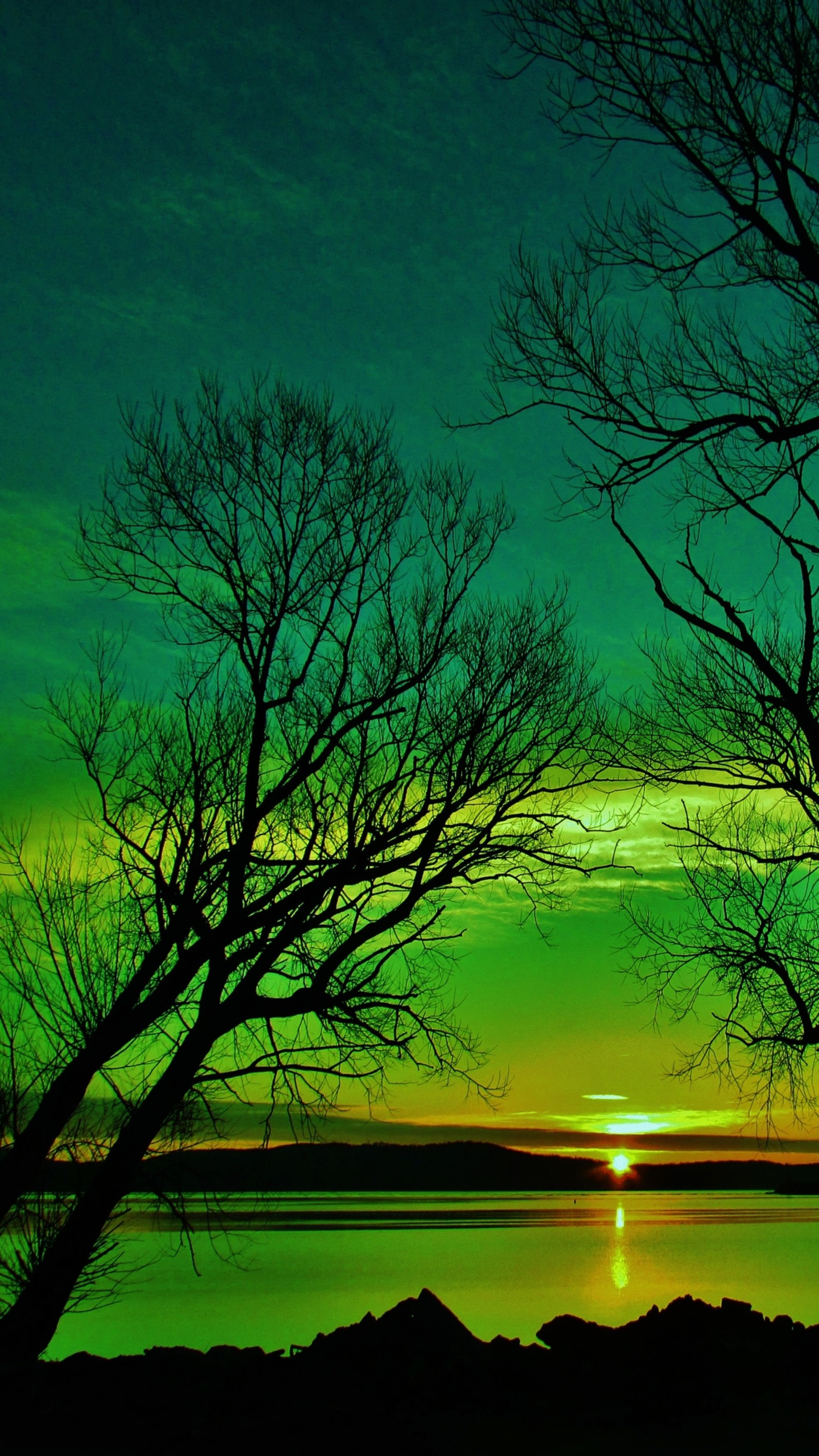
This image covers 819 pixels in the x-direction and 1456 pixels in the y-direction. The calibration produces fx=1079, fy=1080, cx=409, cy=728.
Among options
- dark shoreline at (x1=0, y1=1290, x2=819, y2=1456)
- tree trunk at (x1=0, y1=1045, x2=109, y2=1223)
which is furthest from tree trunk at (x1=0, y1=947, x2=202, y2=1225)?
dark shoreline at (x1=0, y1=1290, x2=819, y2=1456)

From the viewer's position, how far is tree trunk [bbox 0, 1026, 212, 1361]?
862cm

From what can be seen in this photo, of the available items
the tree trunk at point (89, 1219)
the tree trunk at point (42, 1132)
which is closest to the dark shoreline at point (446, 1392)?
the tree trunk at point (89, 1219)

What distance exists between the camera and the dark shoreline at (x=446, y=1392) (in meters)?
6.76

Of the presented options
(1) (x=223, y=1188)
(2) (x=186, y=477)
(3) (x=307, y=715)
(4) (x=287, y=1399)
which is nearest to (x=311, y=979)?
(1) (x=223, y=1188)

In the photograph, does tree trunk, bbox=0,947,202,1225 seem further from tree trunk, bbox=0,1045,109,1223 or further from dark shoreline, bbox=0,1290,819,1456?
dark shoreline, bbox=0,1290,819,1456

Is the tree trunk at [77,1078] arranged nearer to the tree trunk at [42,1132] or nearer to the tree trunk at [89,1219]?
the tree trunk at [42,1132]

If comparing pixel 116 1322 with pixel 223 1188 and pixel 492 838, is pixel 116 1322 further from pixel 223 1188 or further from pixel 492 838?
pixel 492 838

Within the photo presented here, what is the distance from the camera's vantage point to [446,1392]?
24.2ft

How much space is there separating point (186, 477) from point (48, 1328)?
24.8 feet

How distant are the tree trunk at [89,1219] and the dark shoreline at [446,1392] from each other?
1.32ft

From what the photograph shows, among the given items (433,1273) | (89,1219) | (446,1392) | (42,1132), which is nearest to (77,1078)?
(42,1132)

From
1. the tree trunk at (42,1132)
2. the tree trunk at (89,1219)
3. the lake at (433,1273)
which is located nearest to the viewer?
the tree trunk at (89,1219)

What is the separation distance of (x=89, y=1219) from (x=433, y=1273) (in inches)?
749

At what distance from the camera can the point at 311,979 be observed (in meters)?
9.84
